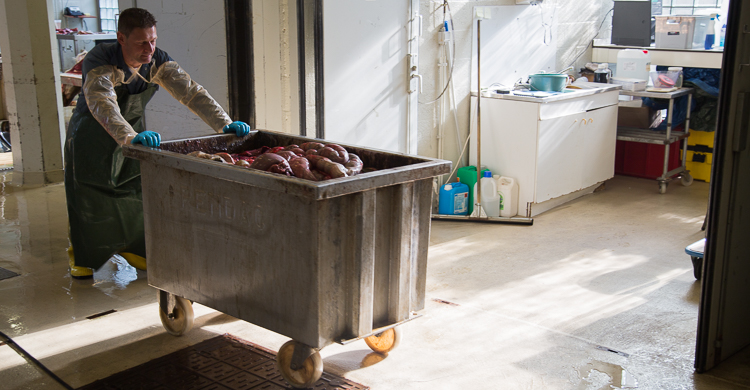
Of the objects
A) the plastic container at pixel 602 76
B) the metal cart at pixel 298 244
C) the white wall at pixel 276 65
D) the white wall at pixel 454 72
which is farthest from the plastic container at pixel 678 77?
the metal cart at pixel 298 244

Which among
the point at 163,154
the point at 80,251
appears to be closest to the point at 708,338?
the point at 163,154

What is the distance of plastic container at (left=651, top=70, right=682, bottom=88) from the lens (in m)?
6.18

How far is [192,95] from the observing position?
3.56 meters

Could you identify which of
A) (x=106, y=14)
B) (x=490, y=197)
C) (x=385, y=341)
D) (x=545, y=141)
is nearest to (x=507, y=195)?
(x=490, y=197)

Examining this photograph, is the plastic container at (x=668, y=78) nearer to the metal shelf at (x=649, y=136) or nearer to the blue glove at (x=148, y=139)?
the metal shelf at (x=649, y=136)

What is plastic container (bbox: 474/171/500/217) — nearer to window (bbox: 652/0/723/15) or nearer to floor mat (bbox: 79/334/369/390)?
floor mat (bbox: 79/334/369/390)

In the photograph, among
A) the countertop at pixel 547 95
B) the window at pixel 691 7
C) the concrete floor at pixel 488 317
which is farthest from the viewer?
the window at pixel 691 7

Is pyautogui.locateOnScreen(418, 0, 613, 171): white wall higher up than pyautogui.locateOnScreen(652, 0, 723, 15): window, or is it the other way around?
pyautogui.locateOnScreen(652, 0, 723, 15): window

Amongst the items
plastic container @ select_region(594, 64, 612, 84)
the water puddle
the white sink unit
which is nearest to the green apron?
the water puddle

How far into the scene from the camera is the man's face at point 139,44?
3.34 m

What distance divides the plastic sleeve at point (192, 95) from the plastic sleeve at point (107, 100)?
0.73 ft

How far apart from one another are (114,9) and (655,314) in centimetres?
1492

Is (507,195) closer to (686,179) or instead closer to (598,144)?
(598,144)

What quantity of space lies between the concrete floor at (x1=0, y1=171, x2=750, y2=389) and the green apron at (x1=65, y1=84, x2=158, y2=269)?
241 millimetres
